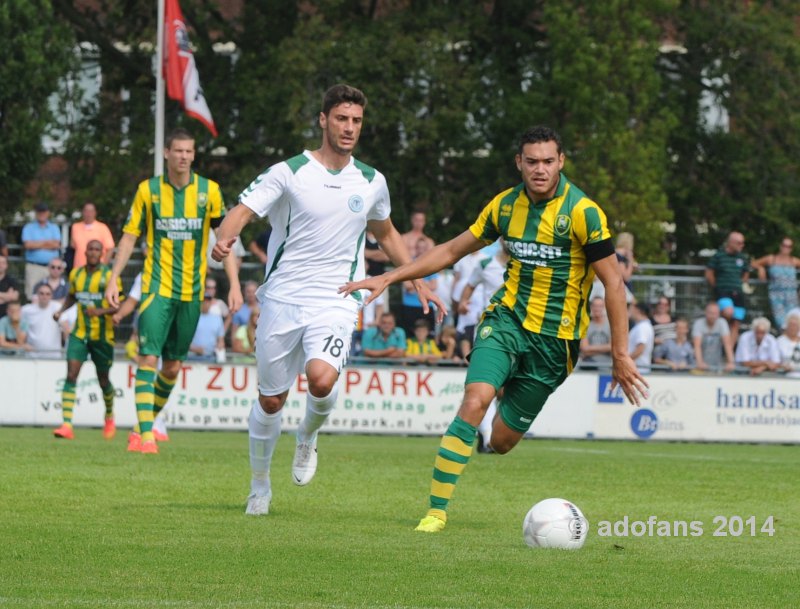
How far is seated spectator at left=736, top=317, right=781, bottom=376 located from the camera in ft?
74.0

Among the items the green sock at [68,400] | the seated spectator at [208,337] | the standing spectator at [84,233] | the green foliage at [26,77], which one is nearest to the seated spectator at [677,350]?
the seated spectator at [208,337]

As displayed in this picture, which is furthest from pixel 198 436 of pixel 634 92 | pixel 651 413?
pixel 634 92

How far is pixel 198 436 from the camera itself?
19.5 meters

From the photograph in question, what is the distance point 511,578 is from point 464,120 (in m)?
25.2

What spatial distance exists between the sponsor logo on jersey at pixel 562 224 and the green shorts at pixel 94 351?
28.4 feet

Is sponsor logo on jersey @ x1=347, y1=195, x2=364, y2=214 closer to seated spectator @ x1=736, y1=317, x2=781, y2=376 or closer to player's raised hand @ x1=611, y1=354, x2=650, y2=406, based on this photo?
player's raised hand @ x1=611, y1=354, x2=650, y2=406

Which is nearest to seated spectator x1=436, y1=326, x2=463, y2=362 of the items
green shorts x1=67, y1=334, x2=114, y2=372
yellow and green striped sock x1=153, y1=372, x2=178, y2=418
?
green shorts x1=67, y1=334, x2=114, y2=372

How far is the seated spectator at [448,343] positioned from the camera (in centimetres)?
2220

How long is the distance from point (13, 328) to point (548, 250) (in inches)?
561

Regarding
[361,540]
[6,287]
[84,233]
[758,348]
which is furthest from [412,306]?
[361,540]

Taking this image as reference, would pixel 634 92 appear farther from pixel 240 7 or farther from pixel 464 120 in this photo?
pixel 240 7

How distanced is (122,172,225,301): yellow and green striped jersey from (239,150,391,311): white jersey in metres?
4.21

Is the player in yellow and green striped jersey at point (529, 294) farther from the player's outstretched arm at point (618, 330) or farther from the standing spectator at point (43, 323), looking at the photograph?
the standing spectator at point (43, 323)

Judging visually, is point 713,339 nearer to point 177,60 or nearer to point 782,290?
point 782,290
